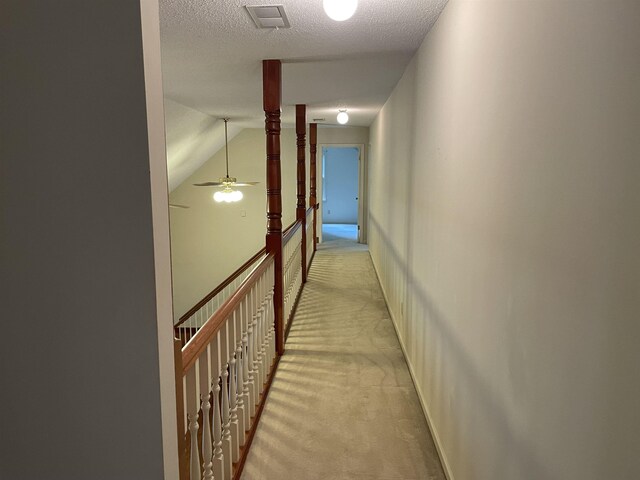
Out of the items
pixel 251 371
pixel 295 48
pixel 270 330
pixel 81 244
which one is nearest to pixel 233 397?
pixel 251 371

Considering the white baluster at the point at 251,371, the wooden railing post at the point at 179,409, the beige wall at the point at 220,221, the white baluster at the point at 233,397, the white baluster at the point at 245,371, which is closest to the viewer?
the wooden railing post at the point at 179,409

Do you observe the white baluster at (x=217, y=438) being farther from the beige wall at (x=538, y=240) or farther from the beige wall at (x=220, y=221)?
the beige wall at (x=220, y=221)

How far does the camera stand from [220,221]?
9.68 metres

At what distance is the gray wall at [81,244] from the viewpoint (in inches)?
38.2

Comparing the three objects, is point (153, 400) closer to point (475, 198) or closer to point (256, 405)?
point (475, 198)

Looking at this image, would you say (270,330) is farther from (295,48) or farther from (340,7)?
(340,7)

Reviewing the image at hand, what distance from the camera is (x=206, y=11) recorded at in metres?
2.50

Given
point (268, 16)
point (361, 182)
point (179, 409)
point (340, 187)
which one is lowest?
point (179, 409)

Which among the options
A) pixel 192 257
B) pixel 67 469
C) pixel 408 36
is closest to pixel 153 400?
pixel 67 469

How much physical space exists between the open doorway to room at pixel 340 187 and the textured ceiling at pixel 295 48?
22.5 feet

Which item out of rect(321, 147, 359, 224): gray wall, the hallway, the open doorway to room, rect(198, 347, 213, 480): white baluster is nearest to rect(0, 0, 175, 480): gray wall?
rect(198, 347, 213, 480): white baluster

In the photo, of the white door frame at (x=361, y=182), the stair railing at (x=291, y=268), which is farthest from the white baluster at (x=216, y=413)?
the white door frame at (x=361, y=182)

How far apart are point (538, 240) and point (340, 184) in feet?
38.1

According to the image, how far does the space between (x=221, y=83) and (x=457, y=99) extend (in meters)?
3.08
